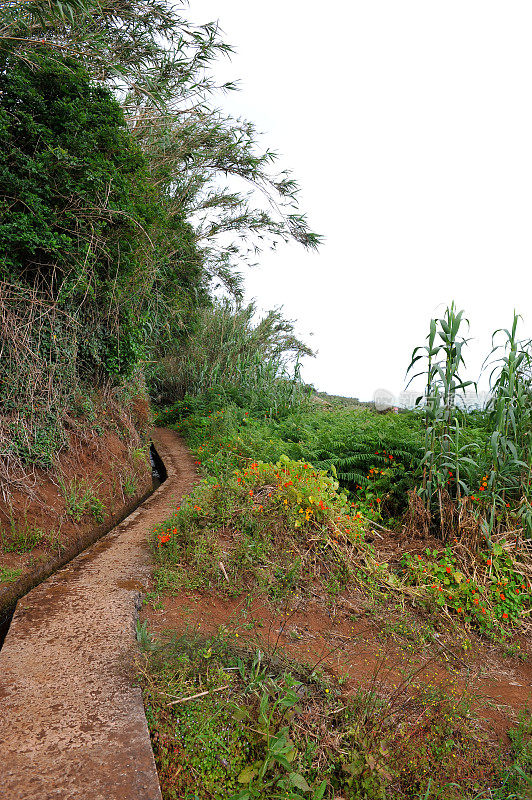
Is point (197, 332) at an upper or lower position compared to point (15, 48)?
lower

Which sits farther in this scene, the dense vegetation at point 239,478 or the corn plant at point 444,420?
the corn plant at point 444,420

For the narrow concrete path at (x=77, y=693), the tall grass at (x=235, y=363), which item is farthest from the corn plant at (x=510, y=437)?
the tall grass at (x=235, y=363)

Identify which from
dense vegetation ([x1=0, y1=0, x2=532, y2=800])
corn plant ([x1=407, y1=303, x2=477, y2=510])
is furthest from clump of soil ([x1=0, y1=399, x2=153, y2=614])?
corn plant ([x1=407, y1=303, x2=477, y2=510])

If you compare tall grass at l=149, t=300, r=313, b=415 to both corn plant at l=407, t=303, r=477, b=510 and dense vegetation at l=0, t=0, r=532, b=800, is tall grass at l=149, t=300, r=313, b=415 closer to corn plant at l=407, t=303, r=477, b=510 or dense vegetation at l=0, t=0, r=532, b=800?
dense vegetation at l=0, t=0, r=532, b=800

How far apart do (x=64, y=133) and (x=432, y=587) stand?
5.58 m

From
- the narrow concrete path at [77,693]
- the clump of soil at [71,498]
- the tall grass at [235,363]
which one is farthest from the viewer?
the tall grass at [235,363]

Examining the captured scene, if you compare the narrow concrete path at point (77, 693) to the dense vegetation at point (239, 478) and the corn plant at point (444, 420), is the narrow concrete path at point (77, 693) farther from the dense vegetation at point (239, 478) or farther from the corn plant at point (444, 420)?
the corn plant at point (444, 420)

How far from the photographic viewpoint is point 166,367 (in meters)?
13.0

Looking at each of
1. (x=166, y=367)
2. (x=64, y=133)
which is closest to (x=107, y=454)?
(x=64, y=133)

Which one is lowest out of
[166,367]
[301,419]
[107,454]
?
[107,454]

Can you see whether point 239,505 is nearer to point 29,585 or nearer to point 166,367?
point 29,585

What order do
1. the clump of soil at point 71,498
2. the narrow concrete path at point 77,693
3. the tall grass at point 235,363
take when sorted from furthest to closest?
the tall grass at point 235,363 → the clump of soil at point 71,498 → the narrow concrete path at point 77,693

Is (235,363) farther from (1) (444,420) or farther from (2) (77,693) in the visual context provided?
(2) (77,693)

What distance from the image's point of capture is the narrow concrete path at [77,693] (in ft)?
5.96
